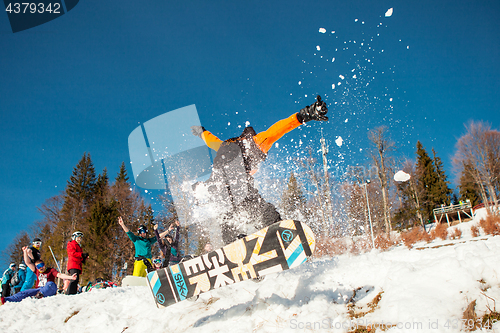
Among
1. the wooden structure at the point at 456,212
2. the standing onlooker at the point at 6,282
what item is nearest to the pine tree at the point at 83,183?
the standing onlooker at the point at 6,282

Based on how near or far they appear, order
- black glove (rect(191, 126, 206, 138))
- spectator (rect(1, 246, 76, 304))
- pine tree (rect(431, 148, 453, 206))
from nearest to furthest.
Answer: black glove (rect(191, 126, 206, 138)) → spectator (rect(1, 246, 76, 304)) → pine tree (rect(431, 148, 453, 206))

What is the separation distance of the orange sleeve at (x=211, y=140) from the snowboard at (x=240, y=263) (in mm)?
A: 1531

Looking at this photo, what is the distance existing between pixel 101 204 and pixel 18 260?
29.4 metres

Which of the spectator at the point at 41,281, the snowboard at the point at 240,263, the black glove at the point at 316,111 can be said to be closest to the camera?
the snowboard at the point at 240,263

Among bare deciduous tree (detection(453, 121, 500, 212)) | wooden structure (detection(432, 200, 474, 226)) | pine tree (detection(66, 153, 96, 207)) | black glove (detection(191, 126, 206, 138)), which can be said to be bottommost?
wooden structure (detection(432, 200, 474, 226))

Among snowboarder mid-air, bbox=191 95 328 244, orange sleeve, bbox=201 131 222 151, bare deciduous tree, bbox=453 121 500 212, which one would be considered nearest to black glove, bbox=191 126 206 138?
orange sleeve, bbox=201 131 222 151

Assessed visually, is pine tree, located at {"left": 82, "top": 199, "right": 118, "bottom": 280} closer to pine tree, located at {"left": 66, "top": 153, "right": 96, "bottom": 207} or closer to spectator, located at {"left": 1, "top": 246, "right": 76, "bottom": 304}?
pine tree, located at {"left": 66, "top": 153, "right": 96, "bottom": 207}

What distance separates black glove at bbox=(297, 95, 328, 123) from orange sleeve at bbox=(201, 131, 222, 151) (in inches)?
51.7

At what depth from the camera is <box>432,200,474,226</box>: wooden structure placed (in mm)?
23875

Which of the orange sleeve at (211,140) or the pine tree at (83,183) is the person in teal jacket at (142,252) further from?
the pine tree at (83,183)

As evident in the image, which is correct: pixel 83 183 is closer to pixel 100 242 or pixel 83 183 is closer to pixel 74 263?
pixel 100 242

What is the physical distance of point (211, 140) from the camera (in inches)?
149

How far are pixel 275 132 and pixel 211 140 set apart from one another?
1.07 m

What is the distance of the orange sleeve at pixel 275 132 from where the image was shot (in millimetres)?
3157
